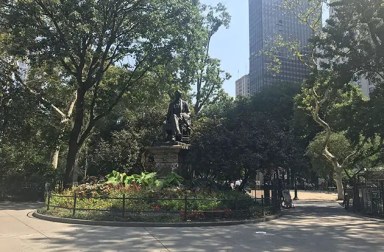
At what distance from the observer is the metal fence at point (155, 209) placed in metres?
15.0

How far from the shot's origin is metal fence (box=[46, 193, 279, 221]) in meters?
15.0

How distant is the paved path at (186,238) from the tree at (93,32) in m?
10.4

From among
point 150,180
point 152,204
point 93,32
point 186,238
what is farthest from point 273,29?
point 186,238

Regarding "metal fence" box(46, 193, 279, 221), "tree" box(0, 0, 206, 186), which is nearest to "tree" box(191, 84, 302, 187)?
"metal fence" box(46, 193, 279, 221)

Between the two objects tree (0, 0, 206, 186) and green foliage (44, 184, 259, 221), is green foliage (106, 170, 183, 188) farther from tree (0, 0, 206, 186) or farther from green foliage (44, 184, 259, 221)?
tree (0, 0, 206, 186)

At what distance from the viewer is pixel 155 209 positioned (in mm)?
15484

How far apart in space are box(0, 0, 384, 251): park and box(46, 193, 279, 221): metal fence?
53 millimetres

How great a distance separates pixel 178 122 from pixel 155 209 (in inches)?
235

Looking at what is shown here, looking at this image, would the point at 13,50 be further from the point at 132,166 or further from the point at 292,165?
the point at 292,165

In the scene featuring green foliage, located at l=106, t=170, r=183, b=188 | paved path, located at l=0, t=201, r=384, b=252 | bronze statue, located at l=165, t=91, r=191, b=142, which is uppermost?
bronze statue, located at l=165, t=91, r=191, b=142

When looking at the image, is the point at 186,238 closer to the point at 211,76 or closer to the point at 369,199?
the point at 369,199

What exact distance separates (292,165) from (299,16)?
14561 mm

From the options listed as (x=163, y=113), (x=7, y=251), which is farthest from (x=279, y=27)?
(x=7, y=251)

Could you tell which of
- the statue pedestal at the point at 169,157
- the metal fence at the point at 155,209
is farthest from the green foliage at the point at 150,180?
the metal fence at the point at 155,209
